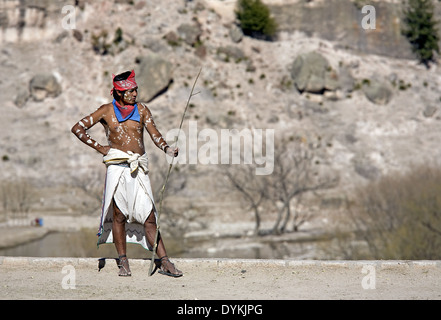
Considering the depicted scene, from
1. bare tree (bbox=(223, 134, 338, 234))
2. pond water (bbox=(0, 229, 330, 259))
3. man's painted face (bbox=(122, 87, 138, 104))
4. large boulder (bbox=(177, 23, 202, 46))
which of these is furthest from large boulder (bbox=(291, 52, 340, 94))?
man's painted face (bbox=(122, 87, 138, 104))

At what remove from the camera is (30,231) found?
3709cm

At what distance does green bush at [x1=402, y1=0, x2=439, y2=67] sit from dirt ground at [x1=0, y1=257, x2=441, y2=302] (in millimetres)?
50755

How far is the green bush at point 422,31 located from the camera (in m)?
57.2

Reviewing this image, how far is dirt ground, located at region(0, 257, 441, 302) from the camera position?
25.8 feet

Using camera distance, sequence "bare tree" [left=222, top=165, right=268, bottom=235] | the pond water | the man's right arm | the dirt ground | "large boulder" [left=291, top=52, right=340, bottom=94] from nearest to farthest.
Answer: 1. the dirt ground
2. the man's right arm
3. the pond water
4. "bare tree" [left=222, top=165, right=268, bottom=235]
5. "large boulder" [left=291, top=52, right=340, bottom=94]

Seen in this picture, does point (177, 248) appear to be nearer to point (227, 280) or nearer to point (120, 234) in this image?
point (120, 234)

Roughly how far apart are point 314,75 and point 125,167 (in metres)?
45.4

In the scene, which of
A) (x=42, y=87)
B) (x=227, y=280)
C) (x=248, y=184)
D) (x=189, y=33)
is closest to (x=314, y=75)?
(x=189, y=33)

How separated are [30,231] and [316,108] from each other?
2347cm

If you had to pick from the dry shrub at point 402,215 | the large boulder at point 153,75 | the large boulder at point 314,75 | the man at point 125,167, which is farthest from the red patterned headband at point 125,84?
the large boulder at point 314,75

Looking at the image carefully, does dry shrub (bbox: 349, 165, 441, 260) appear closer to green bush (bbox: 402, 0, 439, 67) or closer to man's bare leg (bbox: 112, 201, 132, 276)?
green bush (bbox: 402, 0, 439, 67)

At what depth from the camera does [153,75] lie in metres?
50.3

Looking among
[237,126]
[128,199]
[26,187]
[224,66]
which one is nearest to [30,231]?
[26,187]

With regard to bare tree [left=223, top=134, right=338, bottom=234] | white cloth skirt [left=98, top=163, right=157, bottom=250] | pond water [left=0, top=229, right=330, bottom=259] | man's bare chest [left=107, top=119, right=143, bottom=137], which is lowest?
pond water [left=0, top=229, right=330, bottom=259]
